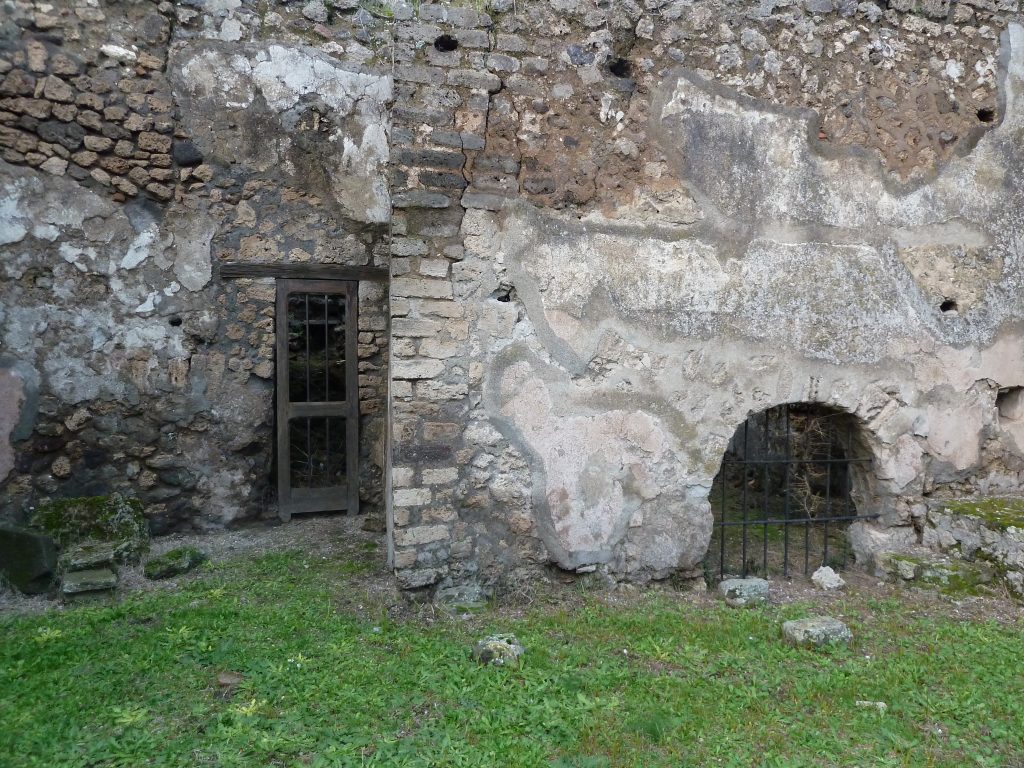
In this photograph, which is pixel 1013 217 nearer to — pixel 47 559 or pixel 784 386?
pixel 784 386

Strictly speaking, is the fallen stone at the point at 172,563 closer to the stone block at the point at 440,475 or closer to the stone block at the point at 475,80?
the stone block at the point at 440,475

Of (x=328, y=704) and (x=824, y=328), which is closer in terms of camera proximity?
(x=328, y=704)

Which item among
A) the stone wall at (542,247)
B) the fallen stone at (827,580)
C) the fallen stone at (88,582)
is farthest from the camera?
the fallen stone at (827,580)

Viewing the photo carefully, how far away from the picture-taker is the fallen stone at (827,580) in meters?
4.32

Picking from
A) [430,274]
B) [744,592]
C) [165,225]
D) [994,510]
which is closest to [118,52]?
[165,225]

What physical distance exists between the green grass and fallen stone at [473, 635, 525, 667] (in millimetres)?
58

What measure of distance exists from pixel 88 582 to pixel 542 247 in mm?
3054

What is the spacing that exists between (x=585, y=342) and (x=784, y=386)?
48.1 inches

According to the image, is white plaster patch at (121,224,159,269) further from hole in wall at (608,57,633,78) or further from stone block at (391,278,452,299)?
hole in wall at (608,57,633,78)

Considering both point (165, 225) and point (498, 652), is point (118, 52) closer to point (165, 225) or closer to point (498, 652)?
point (165, 225)

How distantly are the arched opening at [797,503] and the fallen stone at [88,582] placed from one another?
3415 mm

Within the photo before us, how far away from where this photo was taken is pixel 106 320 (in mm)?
5230

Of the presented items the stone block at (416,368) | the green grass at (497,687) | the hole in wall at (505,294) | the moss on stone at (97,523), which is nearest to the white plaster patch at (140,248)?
the moss on stone at (97,523)

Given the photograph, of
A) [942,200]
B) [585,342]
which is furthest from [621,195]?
[942,200]
